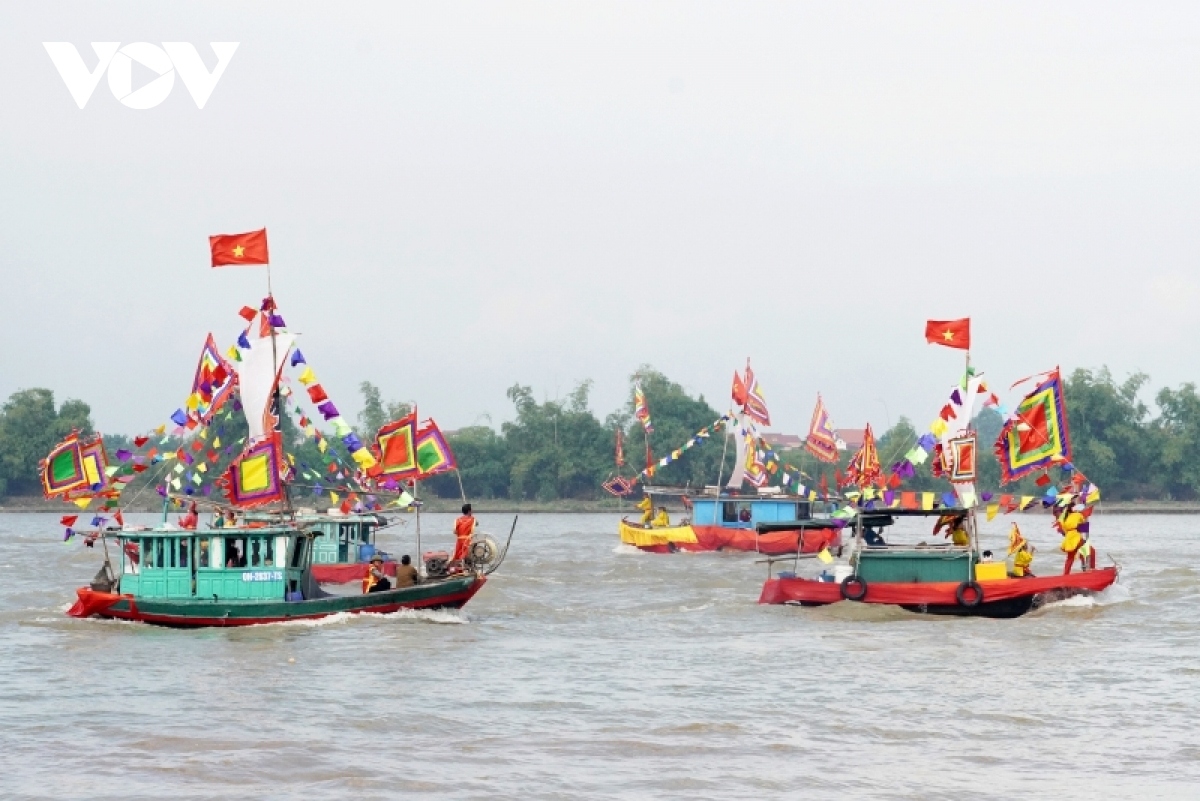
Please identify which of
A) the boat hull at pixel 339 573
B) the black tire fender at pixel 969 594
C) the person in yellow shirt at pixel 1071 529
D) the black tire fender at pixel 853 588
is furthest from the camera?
the boat hull at pixel 339 573

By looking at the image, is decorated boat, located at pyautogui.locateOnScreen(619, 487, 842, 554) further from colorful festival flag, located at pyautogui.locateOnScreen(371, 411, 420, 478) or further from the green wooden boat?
the green wooden boat

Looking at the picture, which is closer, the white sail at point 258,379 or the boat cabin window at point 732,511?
the white sail at point 258,379

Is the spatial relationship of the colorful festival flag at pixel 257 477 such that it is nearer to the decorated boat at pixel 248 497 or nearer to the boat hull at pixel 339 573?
the decorated boat at pixel 248 497

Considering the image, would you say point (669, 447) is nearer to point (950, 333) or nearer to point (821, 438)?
point (821, 438)

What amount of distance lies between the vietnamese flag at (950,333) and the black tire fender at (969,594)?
532cm

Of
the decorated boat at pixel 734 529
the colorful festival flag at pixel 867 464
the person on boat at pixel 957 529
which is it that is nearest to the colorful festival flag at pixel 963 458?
the person on boat at pixel 957 529

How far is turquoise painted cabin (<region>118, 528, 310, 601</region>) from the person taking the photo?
31.3m

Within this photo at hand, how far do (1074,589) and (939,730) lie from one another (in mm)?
13858

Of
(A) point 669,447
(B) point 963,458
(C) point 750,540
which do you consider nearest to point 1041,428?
(B) point 963,458

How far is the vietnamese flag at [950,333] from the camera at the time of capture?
3575cm

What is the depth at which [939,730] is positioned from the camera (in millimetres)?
21844

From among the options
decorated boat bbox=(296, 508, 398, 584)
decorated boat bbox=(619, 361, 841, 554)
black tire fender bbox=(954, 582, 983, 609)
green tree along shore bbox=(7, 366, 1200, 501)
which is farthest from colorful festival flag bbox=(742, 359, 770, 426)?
green tree along shore bbox=(7, 366, 1200, 501)

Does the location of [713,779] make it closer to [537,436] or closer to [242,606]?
[242,606]

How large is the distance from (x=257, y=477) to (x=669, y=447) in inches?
3920
